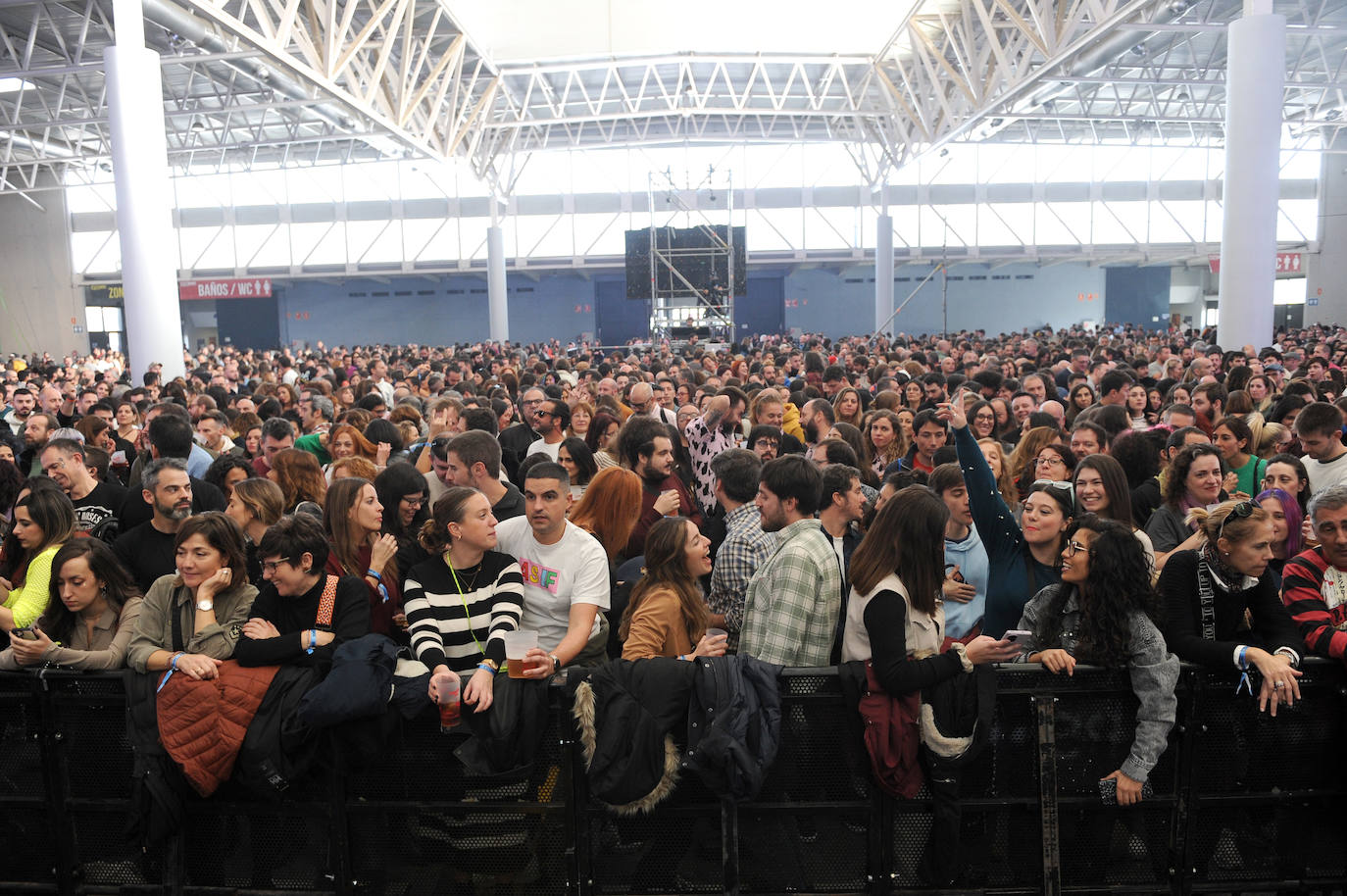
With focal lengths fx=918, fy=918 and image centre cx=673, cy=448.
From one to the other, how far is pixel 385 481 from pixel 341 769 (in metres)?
1.55

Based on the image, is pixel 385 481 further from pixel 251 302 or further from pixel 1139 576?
pixel 251 302

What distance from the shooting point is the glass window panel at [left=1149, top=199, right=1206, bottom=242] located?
33.9 m

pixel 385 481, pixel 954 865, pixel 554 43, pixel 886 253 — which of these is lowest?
pixel 954 865

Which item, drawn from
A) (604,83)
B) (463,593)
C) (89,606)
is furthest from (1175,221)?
(89,606)

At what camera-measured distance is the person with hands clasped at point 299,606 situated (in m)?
3.16

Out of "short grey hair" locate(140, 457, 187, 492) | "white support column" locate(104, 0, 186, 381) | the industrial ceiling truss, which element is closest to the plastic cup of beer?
"short grey hair" locate(140, 457, 187, 492)

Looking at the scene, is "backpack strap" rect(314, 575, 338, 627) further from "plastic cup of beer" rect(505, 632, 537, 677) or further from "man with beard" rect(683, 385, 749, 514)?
"man with beard" rect(683, 385, 749, 514)

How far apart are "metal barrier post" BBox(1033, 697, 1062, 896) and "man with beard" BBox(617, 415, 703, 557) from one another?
2301 mm

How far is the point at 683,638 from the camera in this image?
11.3ft

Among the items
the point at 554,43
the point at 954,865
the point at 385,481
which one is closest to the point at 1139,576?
the point at 954,865

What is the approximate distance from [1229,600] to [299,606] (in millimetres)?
3297

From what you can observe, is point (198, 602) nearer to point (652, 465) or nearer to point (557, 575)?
point (557, 575)

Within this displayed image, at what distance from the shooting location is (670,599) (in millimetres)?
3432

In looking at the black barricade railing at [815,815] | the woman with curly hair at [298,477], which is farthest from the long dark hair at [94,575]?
the woman with curly hair at [298,477]
